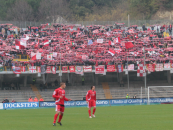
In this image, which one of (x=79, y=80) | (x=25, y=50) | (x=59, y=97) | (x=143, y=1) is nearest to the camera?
(x=59, y=97)

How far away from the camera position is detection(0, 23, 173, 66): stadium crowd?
46.2 meters

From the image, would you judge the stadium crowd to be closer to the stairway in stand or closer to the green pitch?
the stairway in stand

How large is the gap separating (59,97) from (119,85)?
36948 mm

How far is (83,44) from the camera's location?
50.5 metres

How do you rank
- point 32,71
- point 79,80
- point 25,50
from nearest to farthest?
point 32,71
point 25,50
point 79,80

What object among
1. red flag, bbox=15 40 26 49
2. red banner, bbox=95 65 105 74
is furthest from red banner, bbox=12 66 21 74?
red banner, bbox=95 65 105 74

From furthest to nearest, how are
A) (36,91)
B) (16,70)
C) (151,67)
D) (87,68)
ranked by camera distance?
1. (151,67)
2. (87,68)
3. (36,91)
4. (16,70)

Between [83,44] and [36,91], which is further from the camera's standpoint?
[83,44]

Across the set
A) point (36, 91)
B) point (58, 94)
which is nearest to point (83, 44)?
point (36, 91)

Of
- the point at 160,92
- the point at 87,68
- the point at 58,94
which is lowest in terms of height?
the point at 160,92

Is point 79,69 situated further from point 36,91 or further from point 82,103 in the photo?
point 82,103

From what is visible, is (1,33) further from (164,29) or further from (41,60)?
(164,29)

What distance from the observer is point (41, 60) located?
149ft

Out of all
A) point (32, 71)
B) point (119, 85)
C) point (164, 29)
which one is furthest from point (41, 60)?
point (164, 29)
